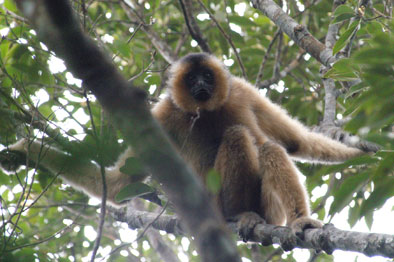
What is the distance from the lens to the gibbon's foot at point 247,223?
492cm

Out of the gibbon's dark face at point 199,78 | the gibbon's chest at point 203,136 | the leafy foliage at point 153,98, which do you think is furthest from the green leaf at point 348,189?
the gibbon's dark face at point 199,78

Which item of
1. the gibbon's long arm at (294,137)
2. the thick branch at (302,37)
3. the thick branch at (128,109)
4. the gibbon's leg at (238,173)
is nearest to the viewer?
the thick branch at (128,109)

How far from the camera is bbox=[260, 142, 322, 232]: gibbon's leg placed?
4.97m

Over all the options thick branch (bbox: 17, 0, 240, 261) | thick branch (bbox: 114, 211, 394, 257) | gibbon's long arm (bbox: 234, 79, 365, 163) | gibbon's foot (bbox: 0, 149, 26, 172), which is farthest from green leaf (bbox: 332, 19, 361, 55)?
gibbon's foot (bbox: 0, 149, 26, 172)

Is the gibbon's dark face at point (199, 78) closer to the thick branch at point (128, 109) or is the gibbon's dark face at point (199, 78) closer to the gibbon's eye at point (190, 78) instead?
the gibbon's eye at point (190, 78)

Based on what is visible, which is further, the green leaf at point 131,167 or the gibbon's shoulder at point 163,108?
the gibbon's shoulder at point 163,108

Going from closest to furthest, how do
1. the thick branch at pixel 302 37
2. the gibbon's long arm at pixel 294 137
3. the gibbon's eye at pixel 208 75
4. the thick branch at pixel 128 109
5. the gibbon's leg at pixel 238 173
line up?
the thick branch at pixel 128 109 < the thick branch at pixel 302 37 < the gibbon's leg at pixel 238 173 < the gibbon's long arm at pixel 294 137 < the gibbon's eye at pixel 208 75

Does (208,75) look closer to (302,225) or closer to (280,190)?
(280,190)

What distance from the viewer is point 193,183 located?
4.73ft

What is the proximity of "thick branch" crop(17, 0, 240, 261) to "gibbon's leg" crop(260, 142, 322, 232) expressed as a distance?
3.41 metres

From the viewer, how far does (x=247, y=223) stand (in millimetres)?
5035

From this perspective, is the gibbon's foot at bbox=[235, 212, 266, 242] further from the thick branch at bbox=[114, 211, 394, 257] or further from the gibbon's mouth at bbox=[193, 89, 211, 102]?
the gibbon's mouth at bbox=[193, 89, 211, 102]

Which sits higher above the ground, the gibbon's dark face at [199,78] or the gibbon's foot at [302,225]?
the gibbon's dark face at [199,78]

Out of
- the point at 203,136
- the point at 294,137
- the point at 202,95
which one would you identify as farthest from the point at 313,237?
the point at 202,95
